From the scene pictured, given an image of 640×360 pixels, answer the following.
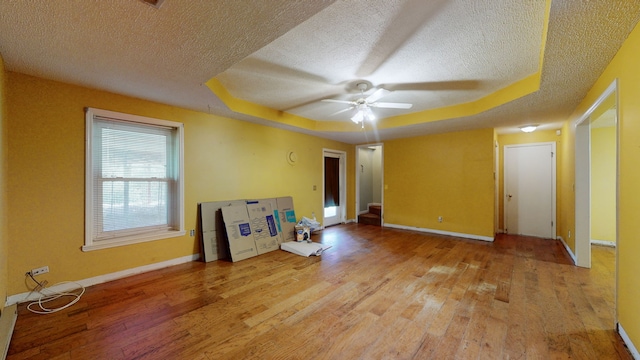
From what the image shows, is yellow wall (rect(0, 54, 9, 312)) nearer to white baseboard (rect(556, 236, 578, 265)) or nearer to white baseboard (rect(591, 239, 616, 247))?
white baseboard (rect(556, 236, 578, 265))

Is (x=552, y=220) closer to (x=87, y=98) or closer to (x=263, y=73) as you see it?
(x=263, y=73)

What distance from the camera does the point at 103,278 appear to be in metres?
2.82

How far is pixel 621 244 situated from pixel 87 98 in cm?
551

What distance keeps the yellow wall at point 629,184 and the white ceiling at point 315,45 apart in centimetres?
19

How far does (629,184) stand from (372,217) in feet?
16.5

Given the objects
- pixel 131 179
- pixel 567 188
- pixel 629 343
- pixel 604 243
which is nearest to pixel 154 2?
pixel 131 179

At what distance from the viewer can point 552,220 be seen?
4.91 m

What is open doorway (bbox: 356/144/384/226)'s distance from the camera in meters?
6.72

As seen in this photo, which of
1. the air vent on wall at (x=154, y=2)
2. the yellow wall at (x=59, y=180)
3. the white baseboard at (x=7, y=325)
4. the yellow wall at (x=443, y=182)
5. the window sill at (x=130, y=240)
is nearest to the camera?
the air vent on wall at (x=154, y=2)

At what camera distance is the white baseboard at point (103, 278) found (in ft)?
7.72

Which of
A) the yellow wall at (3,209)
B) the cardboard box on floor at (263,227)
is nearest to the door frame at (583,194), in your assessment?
the cardboard box on floor at (263,227)

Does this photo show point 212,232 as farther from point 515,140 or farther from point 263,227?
point 515,140

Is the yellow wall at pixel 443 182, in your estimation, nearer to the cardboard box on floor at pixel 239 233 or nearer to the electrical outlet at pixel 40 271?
the cardboard box on floor at pixel 239 233

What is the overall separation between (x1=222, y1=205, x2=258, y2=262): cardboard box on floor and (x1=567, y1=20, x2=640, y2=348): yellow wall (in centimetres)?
404
